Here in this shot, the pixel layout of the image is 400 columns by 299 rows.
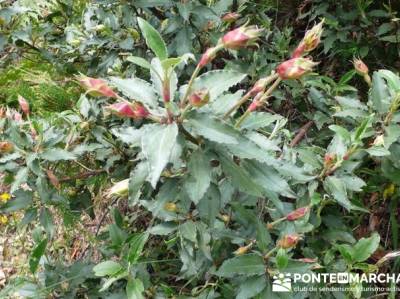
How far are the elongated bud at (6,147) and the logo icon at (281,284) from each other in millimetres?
943

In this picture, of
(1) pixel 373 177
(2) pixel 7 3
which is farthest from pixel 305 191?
(2) pixel 7 3

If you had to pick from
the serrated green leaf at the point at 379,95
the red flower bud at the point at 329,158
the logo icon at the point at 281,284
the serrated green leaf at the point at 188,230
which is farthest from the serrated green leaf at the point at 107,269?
the serrated green leaf at the point at 379,95

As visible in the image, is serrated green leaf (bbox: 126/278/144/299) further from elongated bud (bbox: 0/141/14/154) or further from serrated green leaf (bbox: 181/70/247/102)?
serrated green leaf (bbox: 181/70/247/102)

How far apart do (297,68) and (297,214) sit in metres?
0.57

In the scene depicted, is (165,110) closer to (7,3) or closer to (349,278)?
(349,278)

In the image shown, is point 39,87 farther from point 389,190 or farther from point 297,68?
point 297,68

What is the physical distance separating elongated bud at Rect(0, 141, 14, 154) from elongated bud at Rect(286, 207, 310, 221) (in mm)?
925

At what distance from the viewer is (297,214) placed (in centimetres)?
153

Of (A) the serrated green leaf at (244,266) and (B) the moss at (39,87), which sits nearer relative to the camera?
(A) the serrated green leaf at (244,266)

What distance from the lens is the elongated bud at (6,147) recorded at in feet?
5.29

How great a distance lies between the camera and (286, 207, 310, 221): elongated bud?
1512 mm

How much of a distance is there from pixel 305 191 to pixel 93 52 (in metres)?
1.31

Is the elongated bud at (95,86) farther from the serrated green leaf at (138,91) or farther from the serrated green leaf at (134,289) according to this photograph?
the serrated green leaf at (134,289)

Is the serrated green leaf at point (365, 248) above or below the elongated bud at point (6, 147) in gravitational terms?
below
